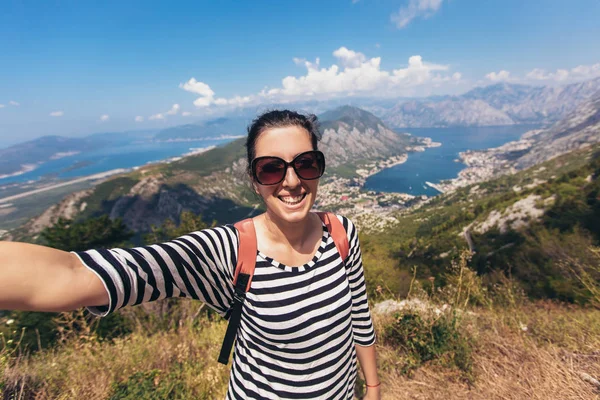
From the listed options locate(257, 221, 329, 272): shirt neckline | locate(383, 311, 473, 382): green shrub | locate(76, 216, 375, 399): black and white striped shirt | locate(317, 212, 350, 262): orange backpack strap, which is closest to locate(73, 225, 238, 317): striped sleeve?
locate(76, 216, 375, 399): black and white striped shirt

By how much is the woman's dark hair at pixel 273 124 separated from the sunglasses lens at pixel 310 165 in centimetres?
11

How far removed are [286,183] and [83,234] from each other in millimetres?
29305

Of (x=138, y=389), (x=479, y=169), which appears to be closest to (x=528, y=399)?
(x=138, y=389)

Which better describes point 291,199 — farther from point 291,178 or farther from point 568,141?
point 568,141

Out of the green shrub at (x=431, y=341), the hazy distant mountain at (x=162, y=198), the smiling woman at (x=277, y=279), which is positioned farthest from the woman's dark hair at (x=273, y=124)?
the hazy distant mountain at (x=162, y=198)

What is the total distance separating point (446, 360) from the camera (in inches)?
129

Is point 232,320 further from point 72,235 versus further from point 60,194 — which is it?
point 60,194

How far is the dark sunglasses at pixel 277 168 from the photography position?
5.79 ft

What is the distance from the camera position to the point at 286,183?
1.72 m

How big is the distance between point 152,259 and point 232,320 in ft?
2.09

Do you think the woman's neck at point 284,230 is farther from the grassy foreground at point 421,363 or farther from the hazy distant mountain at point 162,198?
the hazy distant mountain at point 162,198

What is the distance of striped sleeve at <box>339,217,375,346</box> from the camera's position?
1.94m

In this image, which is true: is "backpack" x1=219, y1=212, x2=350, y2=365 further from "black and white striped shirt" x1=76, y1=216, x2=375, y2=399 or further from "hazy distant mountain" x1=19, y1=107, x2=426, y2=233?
"hazy distant mountain" x1=19, y1=107, x2=426, y2=233

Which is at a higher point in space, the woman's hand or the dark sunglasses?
the dark sunglasses
